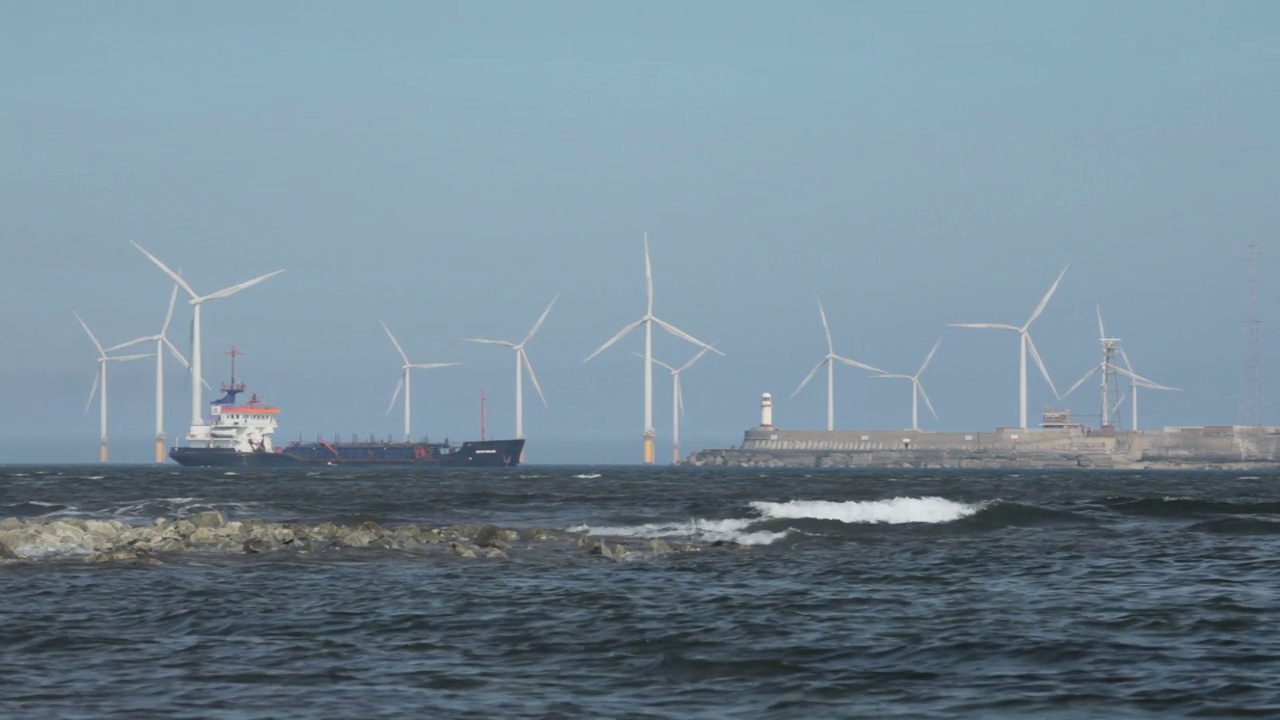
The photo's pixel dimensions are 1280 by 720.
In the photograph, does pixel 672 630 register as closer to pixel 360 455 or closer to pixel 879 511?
pixel 879 511

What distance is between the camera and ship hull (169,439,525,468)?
18200 cm

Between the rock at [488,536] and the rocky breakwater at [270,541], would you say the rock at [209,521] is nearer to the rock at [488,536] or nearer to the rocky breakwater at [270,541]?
the rocky breakwater at [270,541]

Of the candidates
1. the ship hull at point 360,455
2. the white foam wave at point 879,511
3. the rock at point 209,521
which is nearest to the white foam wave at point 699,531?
the white foam wave at point 879,511

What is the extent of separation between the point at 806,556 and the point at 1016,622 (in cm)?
1209

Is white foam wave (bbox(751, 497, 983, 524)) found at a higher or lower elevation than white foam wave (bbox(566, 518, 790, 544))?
higher

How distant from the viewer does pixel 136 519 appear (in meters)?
50.2

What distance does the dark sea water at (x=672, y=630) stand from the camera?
1490 centimetres

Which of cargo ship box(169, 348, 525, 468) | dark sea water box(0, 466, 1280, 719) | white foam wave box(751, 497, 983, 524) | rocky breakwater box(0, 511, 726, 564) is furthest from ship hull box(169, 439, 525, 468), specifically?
dark sea water box(0, 466, 1280, 719)

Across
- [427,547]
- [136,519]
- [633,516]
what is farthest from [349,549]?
[136,519]

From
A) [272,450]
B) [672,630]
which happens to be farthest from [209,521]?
[272,450]

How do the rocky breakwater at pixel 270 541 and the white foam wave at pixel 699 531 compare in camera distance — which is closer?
the rocky breakwater at pixel 270 541

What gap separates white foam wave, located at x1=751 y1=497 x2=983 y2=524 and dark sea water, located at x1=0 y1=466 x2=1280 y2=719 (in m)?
6.63

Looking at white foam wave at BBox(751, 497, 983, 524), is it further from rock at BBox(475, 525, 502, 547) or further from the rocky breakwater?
rock at BBox(475, 525, 502, 547)

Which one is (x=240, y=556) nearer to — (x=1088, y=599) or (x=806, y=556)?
(x=806, y=556)
